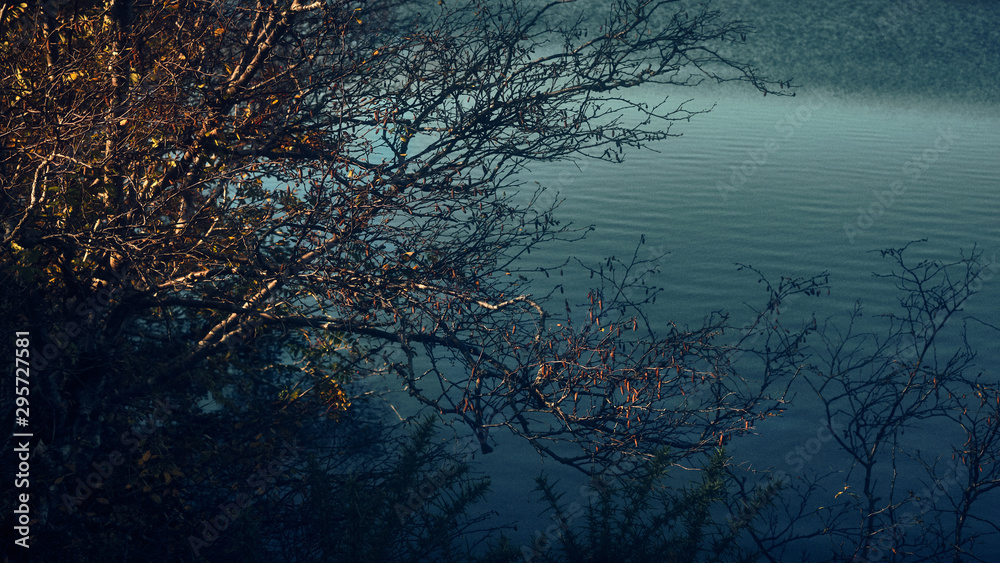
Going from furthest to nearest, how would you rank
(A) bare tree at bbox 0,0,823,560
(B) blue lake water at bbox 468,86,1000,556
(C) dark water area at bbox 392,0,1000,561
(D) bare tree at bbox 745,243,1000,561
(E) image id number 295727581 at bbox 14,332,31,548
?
(C) dark water area at bbox 392,0,1000,561 → (B) blue lake water at bbox 468,86,1000,556 → (D) bare tree at bbox 745,243,1000,561 → (A) bare tree at bbox 0,0,823,560 → (E) image id number 295727581 at bbox 14,332,31,548

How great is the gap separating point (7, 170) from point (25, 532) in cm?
300

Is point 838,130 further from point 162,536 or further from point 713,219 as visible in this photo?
point 162,536

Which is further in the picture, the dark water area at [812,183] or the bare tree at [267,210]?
the dark water area at [812,183]

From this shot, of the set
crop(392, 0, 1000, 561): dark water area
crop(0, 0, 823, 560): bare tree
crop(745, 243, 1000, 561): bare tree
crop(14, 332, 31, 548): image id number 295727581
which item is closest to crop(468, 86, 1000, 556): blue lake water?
crop(392, 0, 1000, 561): dark water area

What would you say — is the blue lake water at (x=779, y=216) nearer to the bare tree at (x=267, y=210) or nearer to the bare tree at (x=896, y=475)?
the bare tree at (x=896, y=475)

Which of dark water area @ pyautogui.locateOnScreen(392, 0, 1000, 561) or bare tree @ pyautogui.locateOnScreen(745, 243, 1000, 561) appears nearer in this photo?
bare tree @ pyautogui.locateOnScreen(745, 243, 1000, 561)

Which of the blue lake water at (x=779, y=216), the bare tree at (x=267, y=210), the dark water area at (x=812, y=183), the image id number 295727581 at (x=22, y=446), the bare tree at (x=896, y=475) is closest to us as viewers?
the image id number 295727581 at (x=22, y=446)

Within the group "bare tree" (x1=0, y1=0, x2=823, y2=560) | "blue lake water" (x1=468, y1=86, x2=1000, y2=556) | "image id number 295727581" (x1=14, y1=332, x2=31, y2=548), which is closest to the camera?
"image id number 295727581" (x1=14, y1=332, x2=31, y2=548)

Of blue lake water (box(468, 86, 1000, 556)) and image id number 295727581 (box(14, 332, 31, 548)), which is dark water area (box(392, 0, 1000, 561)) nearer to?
blue lake water (box(468, 86, 1000, 556))

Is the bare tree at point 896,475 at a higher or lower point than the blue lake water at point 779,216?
higher

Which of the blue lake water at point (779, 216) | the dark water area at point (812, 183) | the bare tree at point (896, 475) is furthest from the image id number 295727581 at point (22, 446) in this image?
the bare tree at point (896, 475)

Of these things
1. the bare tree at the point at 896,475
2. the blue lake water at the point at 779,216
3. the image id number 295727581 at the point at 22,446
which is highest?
the image id number 295727581 at the point at 22,446

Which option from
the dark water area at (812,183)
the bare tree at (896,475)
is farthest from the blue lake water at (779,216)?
the bare tree at (896,475)

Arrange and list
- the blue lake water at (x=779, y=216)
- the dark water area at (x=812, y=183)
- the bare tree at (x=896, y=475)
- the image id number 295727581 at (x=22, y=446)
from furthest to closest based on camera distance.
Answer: the dark water area at (x=812, y=183)
the blue lake water at (x=779, y=216)
the bare tree at (x=896, y=475)
the image id number 295727581 at (x=22, y=446)
